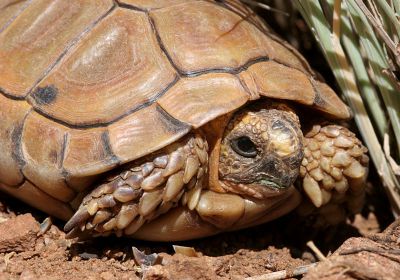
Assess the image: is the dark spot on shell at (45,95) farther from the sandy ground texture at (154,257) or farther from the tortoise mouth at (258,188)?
the tortoise mouth at (258,188)

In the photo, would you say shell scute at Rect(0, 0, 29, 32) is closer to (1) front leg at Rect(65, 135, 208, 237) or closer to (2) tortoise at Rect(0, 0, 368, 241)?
(2) tortoise at Rect(0, 0, 368, 241)

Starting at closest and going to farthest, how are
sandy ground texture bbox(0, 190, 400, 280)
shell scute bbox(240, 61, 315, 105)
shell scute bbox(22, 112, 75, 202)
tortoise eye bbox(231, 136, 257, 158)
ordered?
sandy ground texture bbox(0, 190, 400, 280) < shell scute bbox(22, 112, 75, 202) < shell scute bbox(240, 61, 315, 105) < tortoise eye bbox(231, 136, 257, 158)

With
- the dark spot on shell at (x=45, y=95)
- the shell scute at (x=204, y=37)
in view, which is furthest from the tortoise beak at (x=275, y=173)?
the dark spot on shell at (x=45, y=95)

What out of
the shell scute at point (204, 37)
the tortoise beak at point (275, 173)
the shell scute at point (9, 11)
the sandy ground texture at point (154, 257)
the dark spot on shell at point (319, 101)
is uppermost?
the shell scute at point (9, 11)

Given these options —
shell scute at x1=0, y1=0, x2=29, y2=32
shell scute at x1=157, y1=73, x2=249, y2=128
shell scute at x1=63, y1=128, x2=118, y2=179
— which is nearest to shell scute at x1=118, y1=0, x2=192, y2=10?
shell scute at x1=157, y1=73, x2=249, y2=128

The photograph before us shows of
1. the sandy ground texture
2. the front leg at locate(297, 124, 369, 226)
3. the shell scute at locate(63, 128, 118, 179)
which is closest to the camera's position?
the sandy ground texture

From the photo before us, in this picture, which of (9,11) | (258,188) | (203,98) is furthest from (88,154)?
(9,11)

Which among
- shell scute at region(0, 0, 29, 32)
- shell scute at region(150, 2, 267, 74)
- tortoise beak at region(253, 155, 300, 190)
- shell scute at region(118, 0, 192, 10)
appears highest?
shell scute at region(118, 0, 192, 10)

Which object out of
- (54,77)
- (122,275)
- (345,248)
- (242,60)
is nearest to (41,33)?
(54,77)

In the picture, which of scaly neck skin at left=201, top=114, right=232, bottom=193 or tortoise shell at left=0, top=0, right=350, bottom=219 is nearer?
tortoise shell at left=0, top=0, right=350, bottom=219
